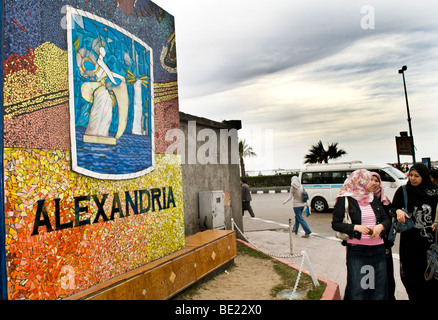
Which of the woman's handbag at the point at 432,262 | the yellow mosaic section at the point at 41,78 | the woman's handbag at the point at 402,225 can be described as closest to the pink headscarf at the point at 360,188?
the woman's handbag at the point at 402,225

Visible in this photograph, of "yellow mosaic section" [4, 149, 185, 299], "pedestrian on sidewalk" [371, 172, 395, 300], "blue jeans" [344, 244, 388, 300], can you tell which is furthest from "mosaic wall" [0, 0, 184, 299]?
"pedestrian on sidewalk" [371, 172, 395, 300]

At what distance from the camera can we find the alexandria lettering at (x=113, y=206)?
3.29 m

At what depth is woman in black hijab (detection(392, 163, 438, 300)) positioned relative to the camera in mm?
4023

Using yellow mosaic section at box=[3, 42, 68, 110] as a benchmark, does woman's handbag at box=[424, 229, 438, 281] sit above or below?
A: below

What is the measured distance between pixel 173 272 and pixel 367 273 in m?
→ 2.46

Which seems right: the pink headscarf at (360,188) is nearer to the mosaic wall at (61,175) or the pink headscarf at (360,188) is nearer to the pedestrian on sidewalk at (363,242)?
the pedestrian on sidewalk at (363,242)

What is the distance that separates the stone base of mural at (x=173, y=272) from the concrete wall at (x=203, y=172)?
982 millimetres

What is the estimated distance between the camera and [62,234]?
3.49m

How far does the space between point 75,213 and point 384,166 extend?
43.7ft

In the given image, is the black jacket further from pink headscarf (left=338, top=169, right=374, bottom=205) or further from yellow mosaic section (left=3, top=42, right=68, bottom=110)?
yellow mosaic section (left=3, top=42, right=68, bottom=110)

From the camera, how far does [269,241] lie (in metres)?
9.37

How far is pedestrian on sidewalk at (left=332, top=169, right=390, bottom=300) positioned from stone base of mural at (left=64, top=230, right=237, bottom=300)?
2216 millimetres
